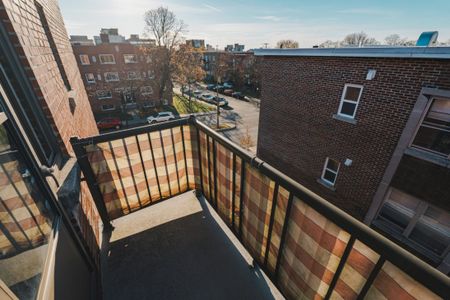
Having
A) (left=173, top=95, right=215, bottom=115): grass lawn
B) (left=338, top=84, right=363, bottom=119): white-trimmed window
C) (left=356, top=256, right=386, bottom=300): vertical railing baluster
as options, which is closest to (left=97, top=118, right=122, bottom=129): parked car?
(left=173, top=95, right=215, bottom=115): grass lawn

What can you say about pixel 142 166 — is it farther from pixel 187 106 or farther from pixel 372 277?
pixel 187 106

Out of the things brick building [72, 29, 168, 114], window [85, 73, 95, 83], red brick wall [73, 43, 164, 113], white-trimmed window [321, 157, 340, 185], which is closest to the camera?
white-trimmed window [321, 157, 340, 185]

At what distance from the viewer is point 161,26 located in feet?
94.9

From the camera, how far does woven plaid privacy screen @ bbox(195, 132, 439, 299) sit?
1.88 meters

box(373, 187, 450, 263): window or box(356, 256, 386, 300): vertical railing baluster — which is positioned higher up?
box(356, 256, 386, 300): vertical railing baluster

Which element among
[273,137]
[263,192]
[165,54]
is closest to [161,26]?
[165,54]

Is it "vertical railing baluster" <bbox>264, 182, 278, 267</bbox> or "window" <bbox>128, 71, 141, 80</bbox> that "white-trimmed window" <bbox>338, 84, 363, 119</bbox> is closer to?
"vertical railing baluster" <bbox>264, 182, 278, 267</bbox>

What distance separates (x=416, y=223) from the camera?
269 inches

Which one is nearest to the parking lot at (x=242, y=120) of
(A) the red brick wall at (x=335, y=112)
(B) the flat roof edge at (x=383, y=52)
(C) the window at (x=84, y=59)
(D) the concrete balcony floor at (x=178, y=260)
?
(A) the red brick wall at (x=335, y=112)

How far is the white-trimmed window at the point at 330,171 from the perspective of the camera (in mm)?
8675

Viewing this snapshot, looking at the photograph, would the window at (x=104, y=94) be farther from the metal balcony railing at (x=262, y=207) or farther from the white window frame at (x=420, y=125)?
the white window frame at (x=420, y=125)

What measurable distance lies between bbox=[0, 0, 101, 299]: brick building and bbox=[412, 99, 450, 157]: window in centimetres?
916

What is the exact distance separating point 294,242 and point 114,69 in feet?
101

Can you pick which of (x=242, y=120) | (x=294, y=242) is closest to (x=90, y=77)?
(x=242, y=120)
